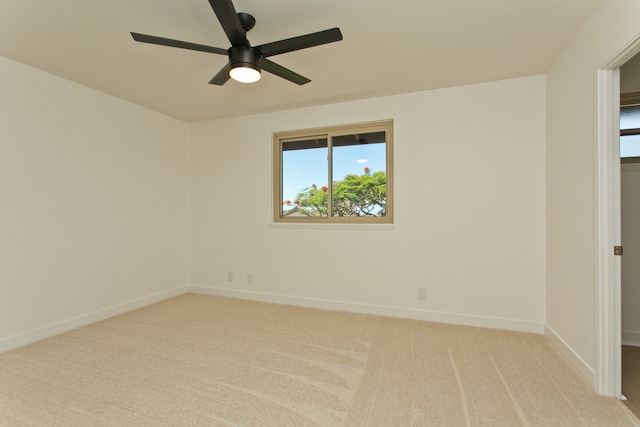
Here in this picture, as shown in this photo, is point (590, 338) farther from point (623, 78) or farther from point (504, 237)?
point (623, 78)

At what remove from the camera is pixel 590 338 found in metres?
1.91

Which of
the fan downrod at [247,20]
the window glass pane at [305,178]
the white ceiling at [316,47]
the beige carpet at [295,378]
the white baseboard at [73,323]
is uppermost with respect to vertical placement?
the white ceiling at [316,47]

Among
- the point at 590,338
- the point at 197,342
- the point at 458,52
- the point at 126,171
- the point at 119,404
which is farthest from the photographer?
the point at 126,171

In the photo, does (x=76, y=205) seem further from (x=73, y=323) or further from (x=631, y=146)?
(x=631, y=146)

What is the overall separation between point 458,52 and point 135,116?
11.4 feet

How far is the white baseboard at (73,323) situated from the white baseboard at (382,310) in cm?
62

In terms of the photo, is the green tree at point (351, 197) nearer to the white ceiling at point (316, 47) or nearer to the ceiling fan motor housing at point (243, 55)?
the white ceiling at point (316, 47)

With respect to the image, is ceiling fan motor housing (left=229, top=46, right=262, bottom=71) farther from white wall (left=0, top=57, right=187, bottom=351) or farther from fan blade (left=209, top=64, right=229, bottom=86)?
white wall (left=0, top=57, right=187, bottom=351)

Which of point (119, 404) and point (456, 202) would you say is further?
point (456, 202)

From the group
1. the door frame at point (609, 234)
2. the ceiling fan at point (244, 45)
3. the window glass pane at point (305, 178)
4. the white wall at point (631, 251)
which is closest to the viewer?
the ceiling fan at point (244, 45)

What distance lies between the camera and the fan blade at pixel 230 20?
4.48ft

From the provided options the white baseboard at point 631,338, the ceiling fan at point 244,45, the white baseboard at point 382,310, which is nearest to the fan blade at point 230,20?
the ceiling fan at point 244,45

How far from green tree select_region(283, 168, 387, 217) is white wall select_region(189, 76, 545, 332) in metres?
0.24

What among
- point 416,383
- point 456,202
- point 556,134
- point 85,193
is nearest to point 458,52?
point 556,134
